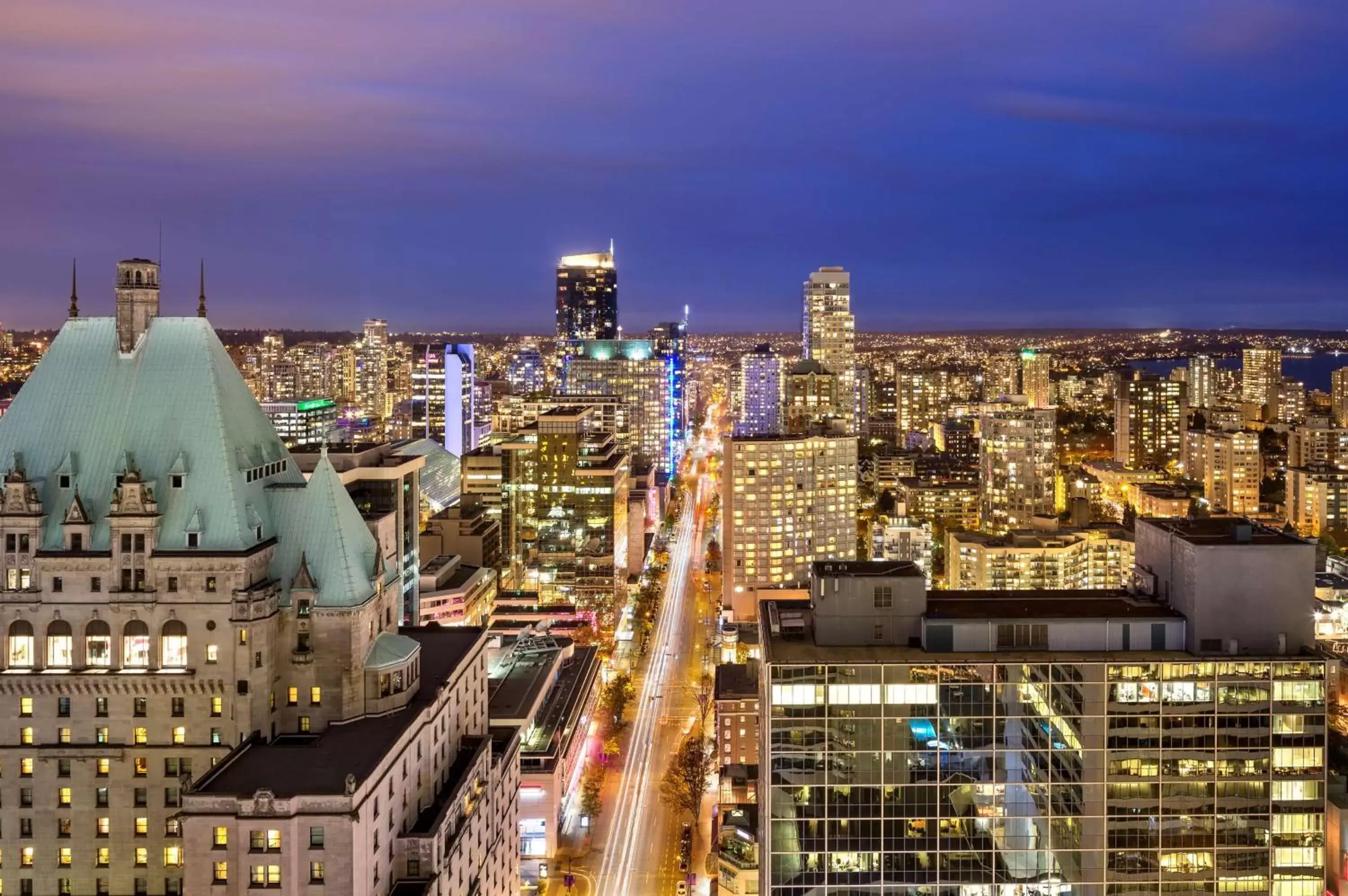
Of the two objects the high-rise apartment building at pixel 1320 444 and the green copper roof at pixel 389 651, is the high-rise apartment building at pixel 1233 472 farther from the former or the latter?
the green copper roof at pixel 389 651

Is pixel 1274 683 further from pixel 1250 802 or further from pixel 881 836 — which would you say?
pixel 881 836

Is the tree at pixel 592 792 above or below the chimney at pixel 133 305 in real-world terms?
below

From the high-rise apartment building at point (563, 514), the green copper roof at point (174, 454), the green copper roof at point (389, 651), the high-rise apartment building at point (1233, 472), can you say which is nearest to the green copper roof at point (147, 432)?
the green copper roof at point (174, 454)

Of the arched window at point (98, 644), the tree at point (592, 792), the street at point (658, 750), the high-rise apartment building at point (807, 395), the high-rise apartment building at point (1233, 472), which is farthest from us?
the high-rise apartment building at point (807, 395)

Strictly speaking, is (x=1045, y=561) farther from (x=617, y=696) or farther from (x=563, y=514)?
(x=563, y=514)

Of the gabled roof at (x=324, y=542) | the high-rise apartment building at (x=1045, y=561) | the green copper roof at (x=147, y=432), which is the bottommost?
the high-rise apartment building at (x=1045, y=561)
